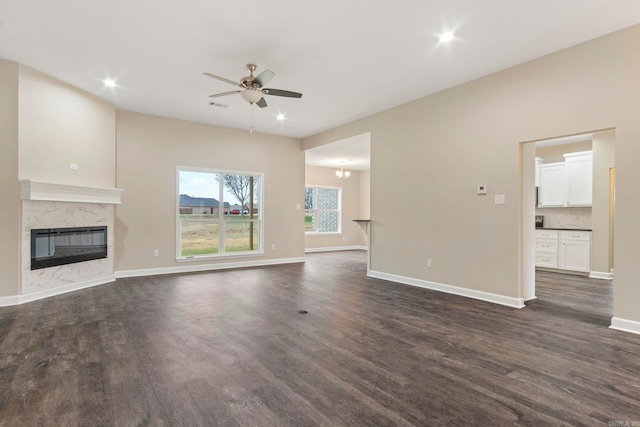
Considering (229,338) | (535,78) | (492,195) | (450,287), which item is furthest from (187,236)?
(535,78)

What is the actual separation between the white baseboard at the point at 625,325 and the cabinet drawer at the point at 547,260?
3.78 m

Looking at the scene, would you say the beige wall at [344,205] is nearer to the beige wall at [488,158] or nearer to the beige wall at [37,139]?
the beige wall at [488,158]

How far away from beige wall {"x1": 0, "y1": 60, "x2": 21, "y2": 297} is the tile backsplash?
955cm

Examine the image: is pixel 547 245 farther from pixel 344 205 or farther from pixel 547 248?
pixel 344 205

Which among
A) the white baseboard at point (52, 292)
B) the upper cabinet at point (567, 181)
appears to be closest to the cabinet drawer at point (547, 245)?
the upper cabinet at point (567, 181)

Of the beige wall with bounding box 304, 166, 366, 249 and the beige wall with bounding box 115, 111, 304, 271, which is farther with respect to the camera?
the beige wall with bounding box 304, 166, 366, 249

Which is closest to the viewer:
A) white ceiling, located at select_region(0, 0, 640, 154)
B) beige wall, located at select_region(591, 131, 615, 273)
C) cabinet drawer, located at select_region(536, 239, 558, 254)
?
white ceiling, located at select_region(0, 0, 640, 154)

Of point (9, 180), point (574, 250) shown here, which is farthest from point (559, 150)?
point (9, 180)

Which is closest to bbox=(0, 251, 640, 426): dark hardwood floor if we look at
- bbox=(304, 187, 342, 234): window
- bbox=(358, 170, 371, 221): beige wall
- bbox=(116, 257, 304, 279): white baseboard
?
bbox=(116, 257, 304, 279): white baseboard

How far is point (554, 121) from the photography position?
12.6 feet

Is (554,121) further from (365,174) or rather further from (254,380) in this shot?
(365,174)

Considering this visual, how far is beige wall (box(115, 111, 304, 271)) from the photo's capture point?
6.14m

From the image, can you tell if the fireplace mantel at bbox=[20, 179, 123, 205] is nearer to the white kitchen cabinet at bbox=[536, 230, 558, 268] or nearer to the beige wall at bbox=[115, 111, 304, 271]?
the beige wall at bbox=[115, 111, 304, 271]

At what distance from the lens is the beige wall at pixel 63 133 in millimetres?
4434
